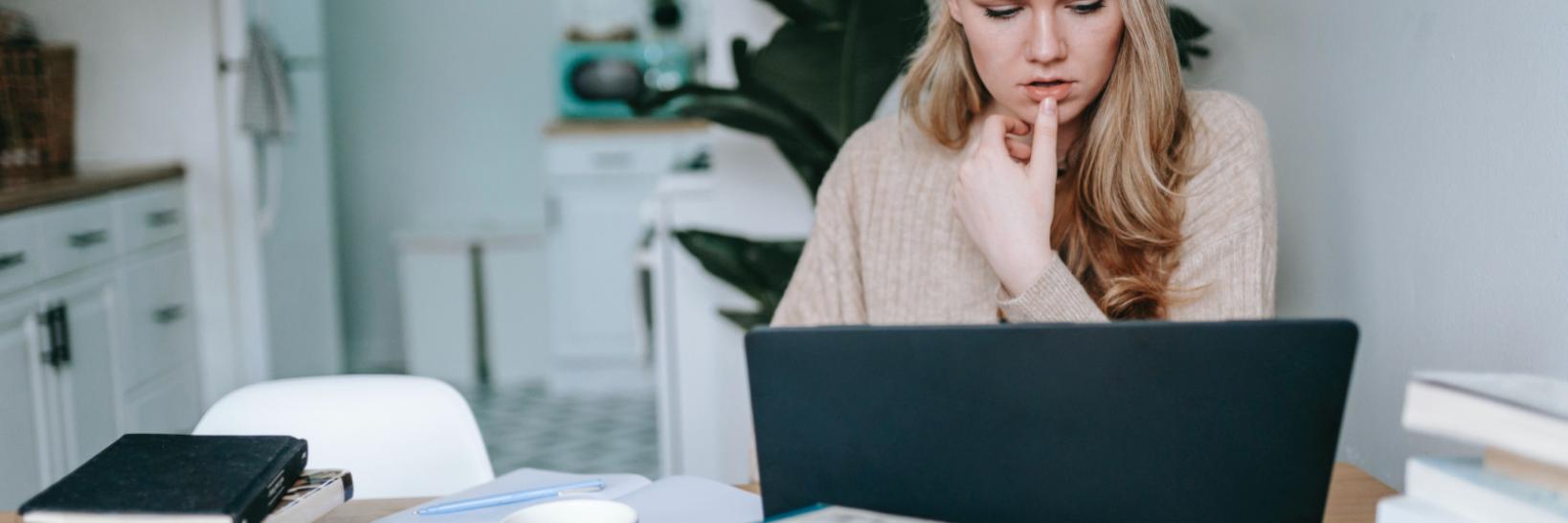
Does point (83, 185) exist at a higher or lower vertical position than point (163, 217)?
higher

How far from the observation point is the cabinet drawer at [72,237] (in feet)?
8.16

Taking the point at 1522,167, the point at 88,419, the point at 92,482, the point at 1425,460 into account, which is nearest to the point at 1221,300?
the point at 1522,167

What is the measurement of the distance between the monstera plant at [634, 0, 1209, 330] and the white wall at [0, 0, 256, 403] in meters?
1.77

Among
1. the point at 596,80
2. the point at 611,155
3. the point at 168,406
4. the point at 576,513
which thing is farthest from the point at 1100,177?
the point at 596,80

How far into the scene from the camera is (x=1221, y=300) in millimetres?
1164

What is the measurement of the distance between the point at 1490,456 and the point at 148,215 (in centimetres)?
291

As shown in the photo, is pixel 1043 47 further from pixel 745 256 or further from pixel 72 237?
pixel 72 237

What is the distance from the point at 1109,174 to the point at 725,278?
0.86 m

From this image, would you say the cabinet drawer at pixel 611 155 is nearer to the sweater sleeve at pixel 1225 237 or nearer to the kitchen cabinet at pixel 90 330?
the kitchen cabinet at pixel 90 330

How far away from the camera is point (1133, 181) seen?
1192 mm

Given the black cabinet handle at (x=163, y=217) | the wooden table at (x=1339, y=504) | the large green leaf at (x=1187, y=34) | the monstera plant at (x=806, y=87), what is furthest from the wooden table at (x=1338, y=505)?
the black cabinet handle at (x=163, y=217)

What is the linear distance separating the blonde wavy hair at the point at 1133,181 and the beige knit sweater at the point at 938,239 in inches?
0.8

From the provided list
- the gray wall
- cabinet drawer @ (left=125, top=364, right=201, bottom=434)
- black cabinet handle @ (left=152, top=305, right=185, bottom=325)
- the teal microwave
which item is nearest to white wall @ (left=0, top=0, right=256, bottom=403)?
black cabinet handle @ (left=152, top=305, right=185, bottom=325)

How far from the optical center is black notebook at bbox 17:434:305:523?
0.79 meters
